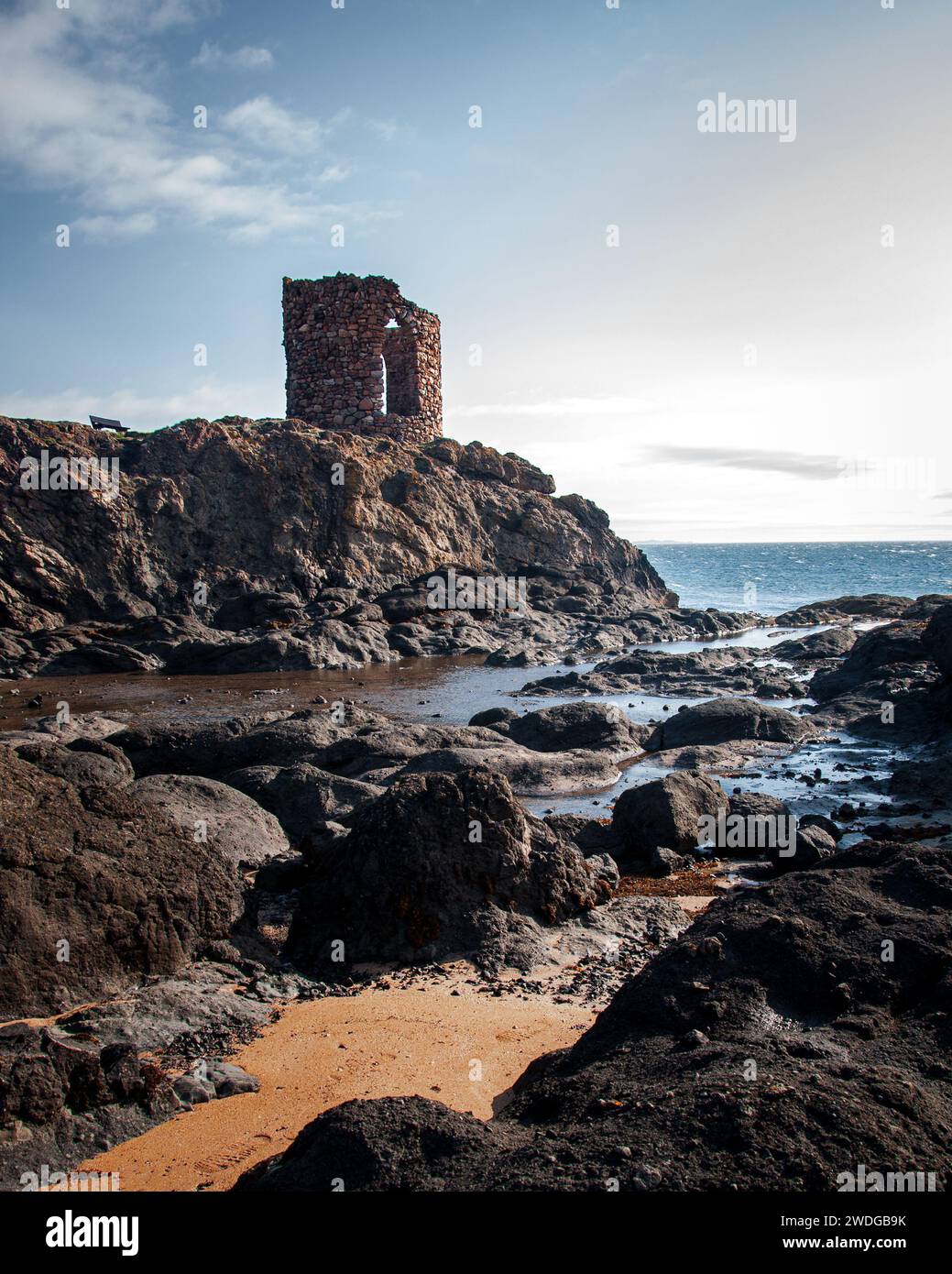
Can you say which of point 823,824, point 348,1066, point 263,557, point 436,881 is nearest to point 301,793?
point 436,881

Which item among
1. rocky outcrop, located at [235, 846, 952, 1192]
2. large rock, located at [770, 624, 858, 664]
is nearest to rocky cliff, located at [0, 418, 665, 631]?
large rock, located at [770, 624, 858, 664]

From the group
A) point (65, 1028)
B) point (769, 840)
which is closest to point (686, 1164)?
point (65, 1028)

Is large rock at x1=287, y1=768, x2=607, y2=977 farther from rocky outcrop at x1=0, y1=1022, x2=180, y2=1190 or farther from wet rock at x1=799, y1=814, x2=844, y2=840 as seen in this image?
wet rock at x1=799, y1=814, x2=844, y2=840

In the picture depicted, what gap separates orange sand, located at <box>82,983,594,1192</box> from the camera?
3.96 meters

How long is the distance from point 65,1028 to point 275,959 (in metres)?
1.81

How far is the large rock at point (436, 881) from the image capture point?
639 centimetres

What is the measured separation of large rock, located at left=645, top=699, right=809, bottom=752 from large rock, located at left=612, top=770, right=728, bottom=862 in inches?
207

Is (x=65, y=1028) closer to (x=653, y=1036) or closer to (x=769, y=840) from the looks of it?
(x=653, y=1036)

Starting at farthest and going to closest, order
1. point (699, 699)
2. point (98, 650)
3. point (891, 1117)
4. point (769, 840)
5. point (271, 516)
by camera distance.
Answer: point (271, 516)
point (98, 650)
point (699, 699)
point (769, 840)
point (891, 1117)

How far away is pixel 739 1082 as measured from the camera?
3.35 m
